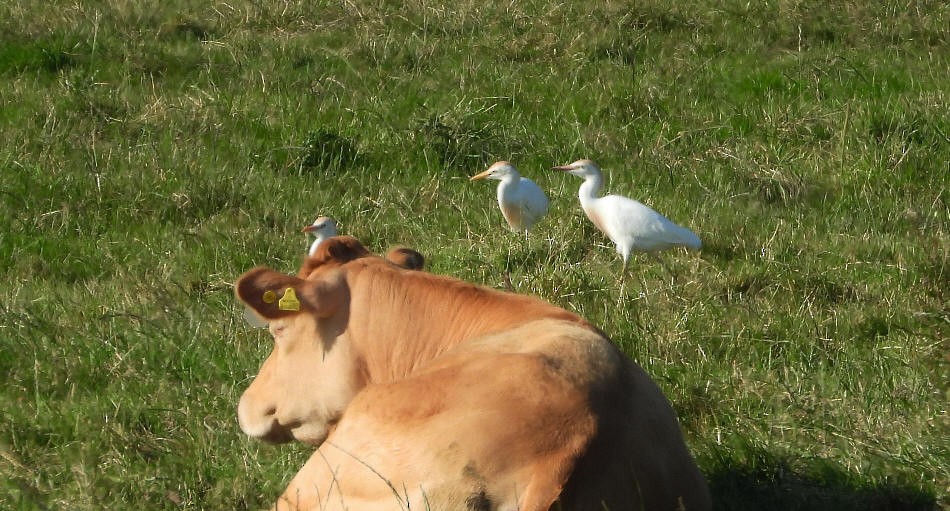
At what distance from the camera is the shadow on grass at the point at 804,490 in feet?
15.1

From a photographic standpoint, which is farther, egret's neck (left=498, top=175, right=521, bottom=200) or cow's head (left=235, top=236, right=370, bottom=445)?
egret's neck (left=498, top=175, right=521, bottom=200)

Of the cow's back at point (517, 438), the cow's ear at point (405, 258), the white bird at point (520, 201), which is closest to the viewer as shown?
the cow's back at point (517, 438)

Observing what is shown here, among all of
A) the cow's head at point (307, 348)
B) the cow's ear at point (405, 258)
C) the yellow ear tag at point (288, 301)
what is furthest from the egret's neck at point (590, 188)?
the yellow ear tag at point (288, 301)

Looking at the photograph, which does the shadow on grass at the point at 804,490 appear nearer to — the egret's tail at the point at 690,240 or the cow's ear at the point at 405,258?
the cow's ear at the point at 405,258

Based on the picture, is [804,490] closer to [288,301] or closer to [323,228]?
[288,301]

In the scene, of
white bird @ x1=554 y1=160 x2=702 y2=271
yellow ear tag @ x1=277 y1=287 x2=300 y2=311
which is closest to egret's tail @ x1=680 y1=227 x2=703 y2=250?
white bird @ x1=554 y1=160 x2=702 y2=271

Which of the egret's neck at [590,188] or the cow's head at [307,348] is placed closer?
the cow's head at [307,348]

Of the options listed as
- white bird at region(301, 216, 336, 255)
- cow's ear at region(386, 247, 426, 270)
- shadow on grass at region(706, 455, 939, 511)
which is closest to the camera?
shadow on grass at region(706, 455, 939, 511)

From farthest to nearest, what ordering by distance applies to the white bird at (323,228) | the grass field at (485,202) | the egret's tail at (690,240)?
the egret's tail at (690,240)
the white bird at (323,228)
the grass field at (485,202)

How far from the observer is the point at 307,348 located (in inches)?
177

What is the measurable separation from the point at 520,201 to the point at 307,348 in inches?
148

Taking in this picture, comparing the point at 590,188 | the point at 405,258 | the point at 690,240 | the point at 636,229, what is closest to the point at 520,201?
the point at 590,188

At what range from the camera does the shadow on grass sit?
15.1 ft

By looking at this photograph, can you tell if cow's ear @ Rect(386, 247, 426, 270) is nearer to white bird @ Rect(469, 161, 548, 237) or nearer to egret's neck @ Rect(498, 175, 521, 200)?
white bird @ Rect(469, 161, 548, 237)
